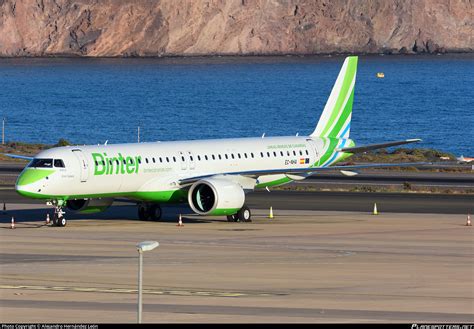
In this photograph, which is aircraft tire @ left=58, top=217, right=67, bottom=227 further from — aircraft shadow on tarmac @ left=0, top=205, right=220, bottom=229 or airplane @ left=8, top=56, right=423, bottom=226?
aircraft shadow on tarmac @ left=0, top=205, right=220, bottom=229

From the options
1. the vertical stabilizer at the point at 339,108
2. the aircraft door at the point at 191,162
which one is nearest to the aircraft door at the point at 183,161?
the aircraft door at the point at 191,162

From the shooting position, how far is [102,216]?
230 feet

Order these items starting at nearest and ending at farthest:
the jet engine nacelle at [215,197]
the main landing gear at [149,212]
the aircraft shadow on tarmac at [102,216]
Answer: the jet engine nacelle at [215,197] → the aircraft shadow on tarmac at [102,216] → the main landing gear at [149,212]

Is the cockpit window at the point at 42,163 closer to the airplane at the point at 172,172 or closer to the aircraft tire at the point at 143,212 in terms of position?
the airplane at the point at 172,172

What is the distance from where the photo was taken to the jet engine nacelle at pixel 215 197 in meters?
64.2

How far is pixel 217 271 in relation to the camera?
48125 millimetres

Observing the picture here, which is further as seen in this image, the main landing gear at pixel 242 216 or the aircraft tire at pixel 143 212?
the aircraft tire at pixel 143 212

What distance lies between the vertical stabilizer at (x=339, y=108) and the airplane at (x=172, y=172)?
131 centimetres

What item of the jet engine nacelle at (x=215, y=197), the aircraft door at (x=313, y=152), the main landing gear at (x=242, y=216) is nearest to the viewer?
the jet engine nacelle at (x=215, y=197)

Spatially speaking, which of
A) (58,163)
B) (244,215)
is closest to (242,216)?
(244,215)

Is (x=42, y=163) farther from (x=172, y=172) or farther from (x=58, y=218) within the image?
(x=172, y=172)

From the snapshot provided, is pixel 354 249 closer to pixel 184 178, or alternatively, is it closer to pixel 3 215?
pixel 184 178

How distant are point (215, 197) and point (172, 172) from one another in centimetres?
315

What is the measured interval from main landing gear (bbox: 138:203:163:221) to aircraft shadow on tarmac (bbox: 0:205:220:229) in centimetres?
41
